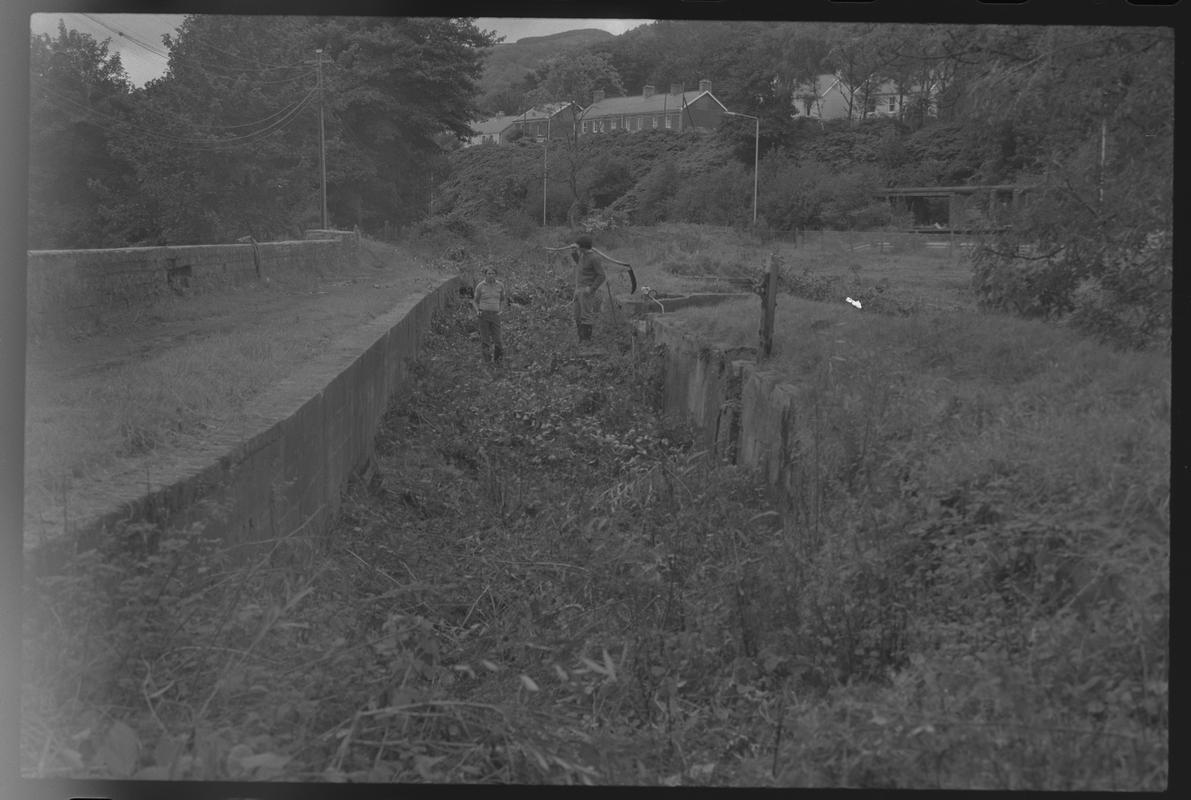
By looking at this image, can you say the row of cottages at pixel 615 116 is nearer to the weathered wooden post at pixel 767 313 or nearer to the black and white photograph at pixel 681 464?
the black and white photograph at pixel 681 464

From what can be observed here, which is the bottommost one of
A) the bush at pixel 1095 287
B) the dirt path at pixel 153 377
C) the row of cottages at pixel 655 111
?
the dirt path at pixel 153 377

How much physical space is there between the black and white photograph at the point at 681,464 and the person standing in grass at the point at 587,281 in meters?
0.94

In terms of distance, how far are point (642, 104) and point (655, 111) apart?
19.6 inches

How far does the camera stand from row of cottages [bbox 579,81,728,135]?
32.3ft

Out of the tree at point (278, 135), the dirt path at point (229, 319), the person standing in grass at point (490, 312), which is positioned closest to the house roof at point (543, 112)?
the tree at point (278, 135)

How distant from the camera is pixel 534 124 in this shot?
1498cm

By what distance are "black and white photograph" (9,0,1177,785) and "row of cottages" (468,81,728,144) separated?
0.09 meters

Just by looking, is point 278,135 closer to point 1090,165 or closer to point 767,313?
point 767,313

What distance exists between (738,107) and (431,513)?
4040mm

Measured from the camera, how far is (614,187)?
15.3 metres

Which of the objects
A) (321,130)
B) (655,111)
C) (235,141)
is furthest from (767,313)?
(235,141)

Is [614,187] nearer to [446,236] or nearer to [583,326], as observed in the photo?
[583,326]

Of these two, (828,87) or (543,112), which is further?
(543,112)

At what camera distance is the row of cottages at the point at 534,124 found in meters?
A: 14.4
